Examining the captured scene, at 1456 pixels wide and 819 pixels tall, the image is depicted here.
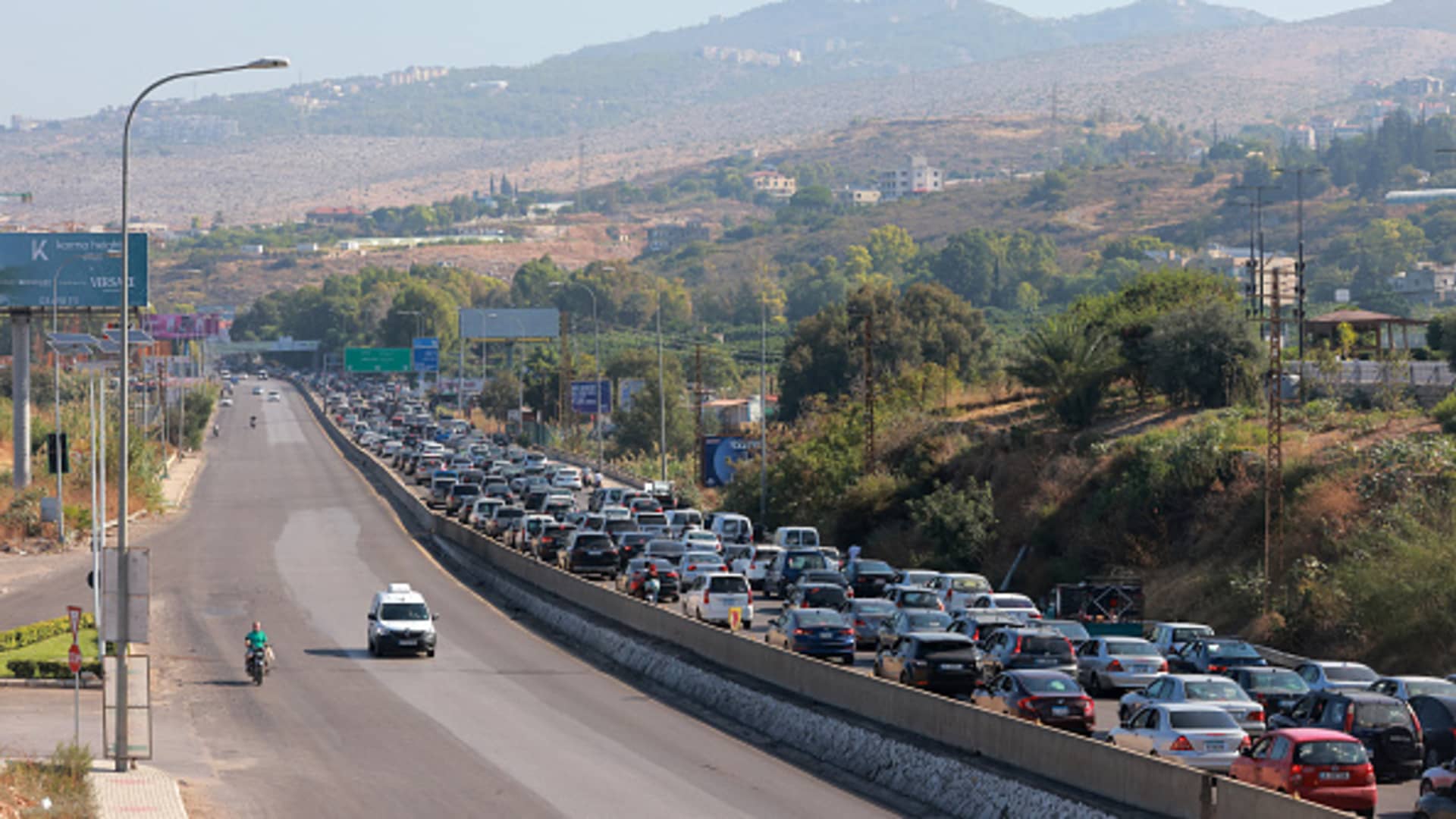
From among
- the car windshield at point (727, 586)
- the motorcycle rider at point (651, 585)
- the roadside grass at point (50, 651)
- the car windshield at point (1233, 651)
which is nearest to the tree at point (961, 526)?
the motorcycle rider at point (651, 585)

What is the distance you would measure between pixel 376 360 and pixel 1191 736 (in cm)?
14531

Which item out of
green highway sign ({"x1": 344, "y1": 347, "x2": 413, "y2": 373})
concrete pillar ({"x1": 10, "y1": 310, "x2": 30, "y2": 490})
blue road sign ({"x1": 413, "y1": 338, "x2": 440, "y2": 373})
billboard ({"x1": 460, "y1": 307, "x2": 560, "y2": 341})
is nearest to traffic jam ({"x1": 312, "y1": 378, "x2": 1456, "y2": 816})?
concrete pillar ({"x1": 10, "y1": 310, "x2": 30, "y2": 490})

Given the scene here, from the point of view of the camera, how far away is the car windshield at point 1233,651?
107 feet

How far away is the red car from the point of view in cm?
2095

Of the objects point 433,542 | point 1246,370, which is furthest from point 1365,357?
point 433,542

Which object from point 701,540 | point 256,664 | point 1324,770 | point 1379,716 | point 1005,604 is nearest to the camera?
point 1324,770

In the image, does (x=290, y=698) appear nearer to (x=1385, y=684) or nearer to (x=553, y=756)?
(x=553, y=756)

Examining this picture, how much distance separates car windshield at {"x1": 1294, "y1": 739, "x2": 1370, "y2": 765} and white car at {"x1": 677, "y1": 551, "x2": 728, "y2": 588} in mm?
25436

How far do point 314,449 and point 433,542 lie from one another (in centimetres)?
5775

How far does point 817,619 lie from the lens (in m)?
36.2

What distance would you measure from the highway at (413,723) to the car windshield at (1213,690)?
5.13 m

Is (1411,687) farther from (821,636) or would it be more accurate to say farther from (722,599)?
(722,599)

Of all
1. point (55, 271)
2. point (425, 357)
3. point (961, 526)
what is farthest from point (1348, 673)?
point (425, 357)

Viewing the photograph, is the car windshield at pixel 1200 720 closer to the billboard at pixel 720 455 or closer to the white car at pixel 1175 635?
the white car at pixel 1175 635
